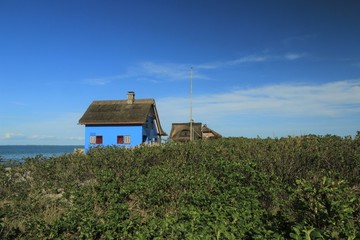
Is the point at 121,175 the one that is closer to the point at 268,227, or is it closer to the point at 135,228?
the point at 135,228

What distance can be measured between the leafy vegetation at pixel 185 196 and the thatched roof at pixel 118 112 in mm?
22187

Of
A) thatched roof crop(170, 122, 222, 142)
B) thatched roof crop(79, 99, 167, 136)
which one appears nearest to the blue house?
thatched roof crop(79, 99, 167, 136)

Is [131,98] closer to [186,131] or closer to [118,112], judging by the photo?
[118,112]

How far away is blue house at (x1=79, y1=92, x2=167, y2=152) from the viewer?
32.4 meters

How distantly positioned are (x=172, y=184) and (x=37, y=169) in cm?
414

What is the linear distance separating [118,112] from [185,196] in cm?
2891

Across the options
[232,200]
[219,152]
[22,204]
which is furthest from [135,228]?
[219,152]

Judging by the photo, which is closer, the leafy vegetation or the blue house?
the leafy vegetation

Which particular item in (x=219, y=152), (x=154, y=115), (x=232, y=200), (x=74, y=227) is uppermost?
(x=154, y=115)

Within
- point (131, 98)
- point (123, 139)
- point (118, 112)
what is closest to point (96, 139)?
point (123, 139)

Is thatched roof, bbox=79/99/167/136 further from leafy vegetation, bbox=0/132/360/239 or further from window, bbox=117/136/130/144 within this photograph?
leafy vegetation, bbox=0/132/360/239

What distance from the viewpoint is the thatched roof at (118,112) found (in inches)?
1276

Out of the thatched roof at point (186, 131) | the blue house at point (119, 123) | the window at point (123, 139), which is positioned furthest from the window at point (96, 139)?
the thatched roof at point (186, 131)

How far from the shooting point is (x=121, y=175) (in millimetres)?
7805
